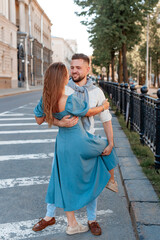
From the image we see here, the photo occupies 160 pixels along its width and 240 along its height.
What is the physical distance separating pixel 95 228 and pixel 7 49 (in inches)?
1661

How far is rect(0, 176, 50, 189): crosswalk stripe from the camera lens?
478 cm

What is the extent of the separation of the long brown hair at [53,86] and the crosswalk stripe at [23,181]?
2.21 meters

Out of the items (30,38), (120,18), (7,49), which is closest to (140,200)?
(120,18)

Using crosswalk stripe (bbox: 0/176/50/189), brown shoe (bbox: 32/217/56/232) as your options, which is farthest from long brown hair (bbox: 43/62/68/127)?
crosswalk stripe (bbox: 0/176/50/189)

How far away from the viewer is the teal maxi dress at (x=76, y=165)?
9.78 feet

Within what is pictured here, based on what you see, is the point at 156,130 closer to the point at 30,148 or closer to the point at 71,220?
the point at 71,220

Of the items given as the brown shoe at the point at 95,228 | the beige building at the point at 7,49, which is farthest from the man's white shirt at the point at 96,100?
the beige building at the point at 7,49

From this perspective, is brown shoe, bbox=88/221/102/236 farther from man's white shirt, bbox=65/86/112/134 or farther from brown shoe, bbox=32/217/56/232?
man's white shirt, bbox=65/86/112/134

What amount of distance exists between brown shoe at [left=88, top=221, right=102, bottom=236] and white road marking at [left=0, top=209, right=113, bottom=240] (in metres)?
0.21

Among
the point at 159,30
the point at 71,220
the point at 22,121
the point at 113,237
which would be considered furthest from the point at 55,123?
the point at 159,30

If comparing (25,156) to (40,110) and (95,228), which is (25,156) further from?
(40,110)

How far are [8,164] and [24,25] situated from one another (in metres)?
55.9

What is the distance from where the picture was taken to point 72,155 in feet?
9.83

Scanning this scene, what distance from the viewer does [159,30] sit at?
4800cm
